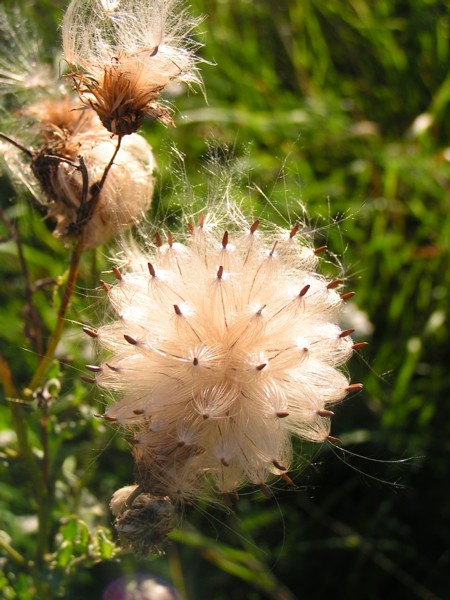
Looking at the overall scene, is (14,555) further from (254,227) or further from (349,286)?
(349,286)

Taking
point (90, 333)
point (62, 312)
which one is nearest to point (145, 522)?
point (90, 333)

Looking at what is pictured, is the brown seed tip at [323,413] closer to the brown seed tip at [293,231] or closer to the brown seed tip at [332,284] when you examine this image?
the brown seed tip at [332,284]

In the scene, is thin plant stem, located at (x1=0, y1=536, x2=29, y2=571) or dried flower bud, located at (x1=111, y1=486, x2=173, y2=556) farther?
thin plant stem, located at (x1=0, y1=536, x2=29, y2=571)

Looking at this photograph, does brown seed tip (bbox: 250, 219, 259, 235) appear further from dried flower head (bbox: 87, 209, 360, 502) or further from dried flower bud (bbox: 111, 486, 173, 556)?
dried flower bud (bbox: 111, 486, 173, 556)

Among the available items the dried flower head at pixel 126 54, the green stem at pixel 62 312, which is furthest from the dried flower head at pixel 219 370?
the dried flower head at pixel 126 54

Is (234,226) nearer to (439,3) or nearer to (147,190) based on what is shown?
(147,190)

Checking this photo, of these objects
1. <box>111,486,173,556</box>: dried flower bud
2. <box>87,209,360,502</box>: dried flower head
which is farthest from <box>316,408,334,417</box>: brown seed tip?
<box>111,486,173,556</box>: dried flower bud
